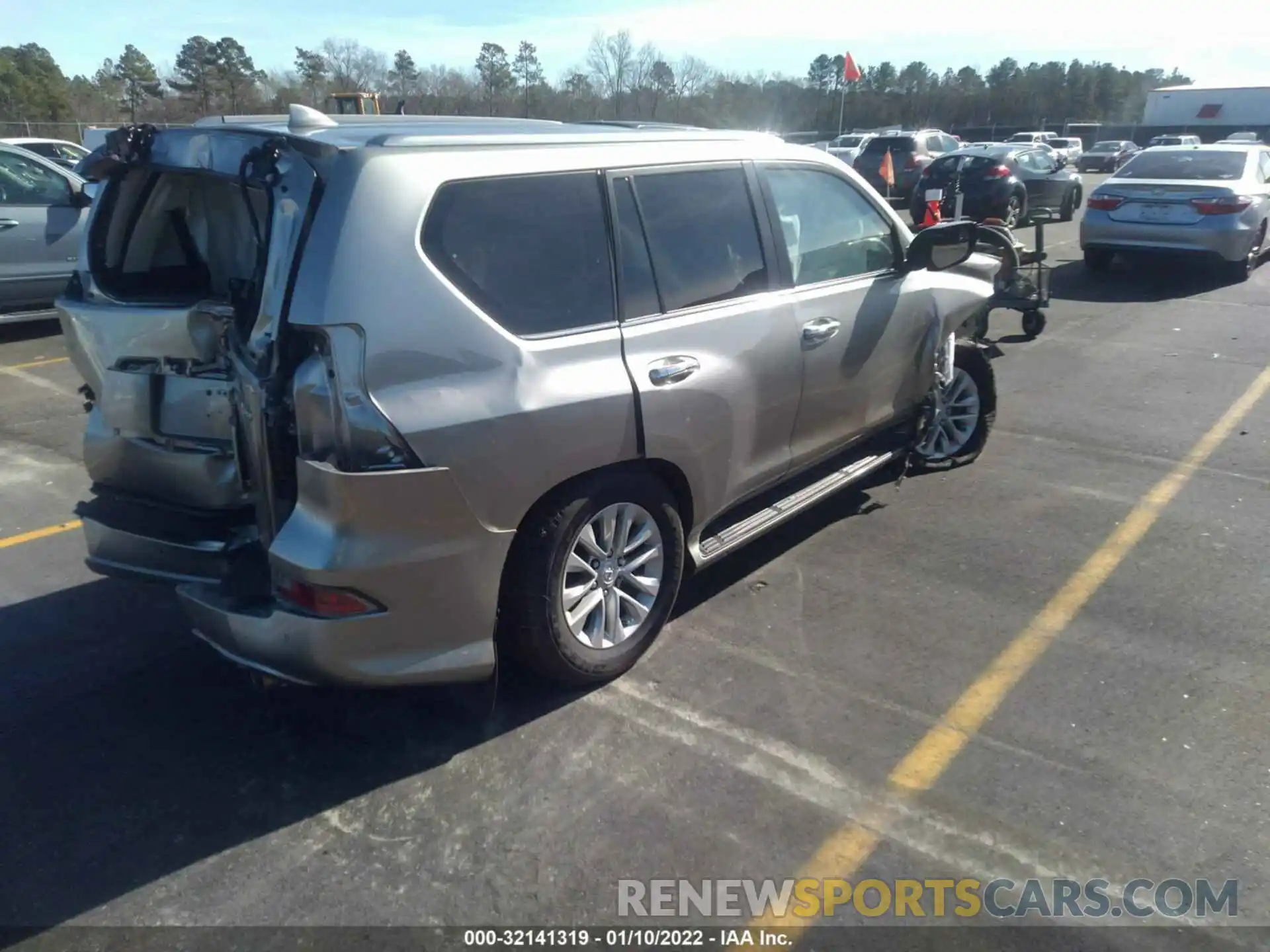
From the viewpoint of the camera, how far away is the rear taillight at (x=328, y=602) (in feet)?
9.81

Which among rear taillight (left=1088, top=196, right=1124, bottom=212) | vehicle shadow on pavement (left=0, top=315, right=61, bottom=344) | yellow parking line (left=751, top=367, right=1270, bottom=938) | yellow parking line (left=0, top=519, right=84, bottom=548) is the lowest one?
yellow parking line (left=751, top=367, right=1270, bottom=938)

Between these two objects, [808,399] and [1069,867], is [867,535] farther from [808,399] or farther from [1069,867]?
[1069,867]

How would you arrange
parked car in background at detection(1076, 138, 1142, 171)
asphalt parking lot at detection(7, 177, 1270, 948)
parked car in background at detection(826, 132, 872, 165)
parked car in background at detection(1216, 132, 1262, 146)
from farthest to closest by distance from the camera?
parked car in background at detection(1076, 138, 1142, 171), parked car in background at detection(826, 132, 872, 165), parked car in background at detection(1216, 132, 1262, 146), asphalt parking lot at detection(7, 177, 1270, 948)

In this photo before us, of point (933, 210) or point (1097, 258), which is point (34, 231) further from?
point (1097, 258)

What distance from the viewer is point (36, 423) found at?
7082mm

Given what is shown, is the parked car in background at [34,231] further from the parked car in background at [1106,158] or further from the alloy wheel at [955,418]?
the parked car in background at [1106,158]

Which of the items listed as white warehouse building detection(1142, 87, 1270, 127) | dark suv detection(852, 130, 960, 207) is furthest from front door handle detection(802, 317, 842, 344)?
white warehouse building detection(1142, 87, 1270, 127)

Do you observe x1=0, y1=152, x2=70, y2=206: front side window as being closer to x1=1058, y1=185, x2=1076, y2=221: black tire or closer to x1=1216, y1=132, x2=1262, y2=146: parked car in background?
x1=1216, y1=132, x2=1262, y2=146: parked car in background

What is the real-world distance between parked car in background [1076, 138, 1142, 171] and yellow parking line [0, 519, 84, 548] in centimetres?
4467

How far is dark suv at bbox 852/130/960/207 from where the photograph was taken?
930 inches

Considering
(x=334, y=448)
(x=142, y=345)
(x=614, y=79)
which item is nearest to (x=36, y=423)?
(x=142, y=345)

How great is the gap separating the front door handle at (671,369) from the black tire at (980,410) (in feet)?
7.80

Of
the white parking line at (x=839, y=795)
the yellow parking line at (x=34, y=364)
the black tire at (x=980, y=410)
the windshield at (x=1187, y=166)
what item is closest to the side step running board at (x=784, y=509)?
the white parking line at (x=839, y=795)

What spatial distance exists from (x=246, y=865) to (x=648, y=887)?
3.80 ft
